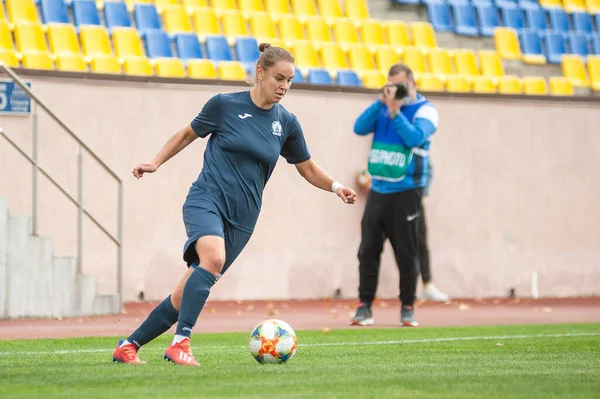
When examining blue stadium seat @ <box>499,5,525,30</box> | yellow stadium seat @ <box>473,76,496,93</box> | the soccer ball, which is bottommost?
the soccer ball

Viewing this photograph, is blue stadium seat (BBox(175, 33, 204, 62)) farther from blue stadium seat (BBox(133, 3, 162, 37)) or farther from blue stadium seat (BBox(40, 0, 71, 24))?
blue stadium seat (BBox(40, 0, 71, 24))

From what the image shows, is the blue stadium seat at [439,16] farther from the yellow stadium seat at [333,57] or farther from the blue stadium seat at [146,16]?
the blue stadium seat at [146,16]

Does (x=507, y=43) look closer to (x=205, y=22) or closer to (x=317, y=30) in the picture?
(x=317, y=30)

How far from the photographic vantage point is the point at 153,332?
24.1ft

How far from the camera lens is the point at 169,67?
54.2 ft

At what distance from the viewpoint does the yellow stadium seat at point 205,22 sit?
17641 mm

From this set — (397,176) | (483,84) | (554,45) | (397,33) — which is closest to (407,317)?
(397,176)

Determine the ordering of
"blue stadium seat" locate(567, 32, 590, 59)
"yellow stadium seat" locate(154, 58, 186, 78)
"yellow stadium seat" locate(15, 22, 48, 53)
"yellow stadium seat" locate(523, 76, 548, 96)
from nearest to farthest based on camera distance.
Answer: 1. "yellow stadium seat" locate(15, 22, 48, 53)
2. "yellow stadium seat" locate(154, 58, 186, 78)
3. "yellow stadium seat" locate(523, 76, 548, 96)
4. "blue stadium seat" locate(567, 32, 590, 59)

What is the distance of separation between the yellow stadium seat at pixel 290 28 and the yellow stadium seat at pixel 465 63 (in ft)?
9.01

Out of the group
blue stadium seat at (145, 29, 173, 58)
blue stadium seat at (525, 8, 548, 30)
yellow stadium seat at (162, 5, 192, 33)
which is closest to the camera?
blue stadium seat at (145, 29, 173, 58)

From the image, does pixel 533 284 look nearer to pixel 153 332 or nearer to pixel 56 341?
pixel 56 341

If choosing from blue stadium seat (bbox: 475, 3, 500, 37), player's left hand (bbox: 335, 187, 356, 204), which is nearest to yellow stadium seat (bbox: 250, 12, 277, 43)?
blue stadium seat (bbox: 475, 3, 500, 37)

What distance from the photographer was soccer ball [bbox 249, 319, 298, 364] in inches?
297

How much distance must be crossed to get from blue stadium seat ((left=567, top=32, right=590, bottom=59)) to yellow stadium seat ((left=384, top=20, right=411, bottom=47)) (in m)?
3.60
